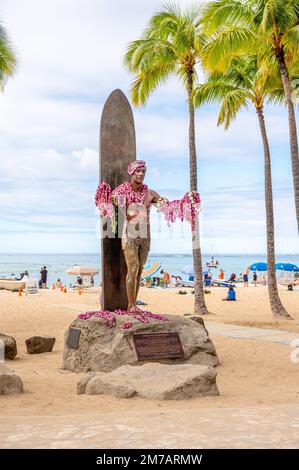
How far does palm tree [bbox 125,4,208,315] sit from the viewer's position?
59.6 feet

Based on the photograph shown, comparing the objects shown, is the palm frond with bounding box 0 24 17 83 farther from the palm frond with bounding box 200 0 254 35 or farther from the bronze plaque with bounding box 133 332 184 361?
the bronze plaque with bounding box 133 332 184 361

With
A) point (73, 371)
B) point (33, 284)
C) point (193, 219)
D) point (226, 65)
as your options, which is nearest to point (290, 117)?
point (226, 65)

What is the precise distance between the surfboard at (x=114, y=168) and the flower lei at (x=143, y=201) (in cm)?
41

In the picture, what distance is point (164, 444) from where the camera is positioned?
3613mm

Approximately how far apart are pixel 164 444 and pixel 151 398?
228 cm

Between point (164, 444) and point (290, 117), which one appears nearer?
point (164, 444)

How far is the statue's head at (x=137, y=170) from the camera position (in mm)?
9047

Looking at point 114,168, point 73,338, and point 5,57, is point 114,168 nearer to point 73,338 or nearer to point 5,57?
point 73,338

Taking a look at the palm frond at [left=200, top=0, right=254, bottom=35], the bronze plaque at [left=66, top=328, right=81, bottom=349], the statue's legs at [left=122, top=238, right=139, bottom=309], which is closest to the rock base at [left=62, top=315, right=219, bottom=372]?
the bronze plaque at [left=66, top=328, right=81, bottom=349]

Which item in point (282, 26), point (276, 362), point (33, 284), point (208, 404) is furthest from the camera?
point (33, 284)

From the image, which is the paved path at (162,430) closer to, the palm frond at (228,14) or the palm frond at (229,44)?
the palm frond at (229,44)

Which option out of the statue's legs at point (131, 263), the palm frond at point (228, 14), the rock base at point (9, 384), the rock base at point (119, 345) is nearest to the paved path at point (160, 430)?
the rock base at point (9, 384)

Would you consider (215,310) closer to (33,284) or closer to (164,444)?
(33,284)
